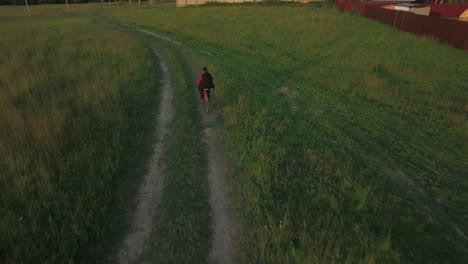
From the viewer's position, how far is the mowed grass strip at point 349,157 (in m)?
4.39

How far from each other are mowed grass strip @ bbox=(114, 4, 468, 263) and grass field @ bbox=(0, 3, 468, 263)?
3 centimetres

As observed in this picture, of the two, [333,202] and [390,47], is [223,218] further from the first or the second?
[390,47]

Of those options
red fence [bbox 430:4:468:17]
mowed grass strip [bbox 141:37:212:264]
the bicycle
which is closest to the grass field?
mowed grass strip [bbox 141:37:212:264]

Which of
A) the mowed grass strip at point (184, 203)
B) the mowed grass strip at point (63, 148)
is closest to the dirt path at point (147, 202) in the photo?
the mowed grass strip at point (184, 203)

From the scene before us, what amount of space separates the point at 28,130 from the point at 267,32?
79.6ft

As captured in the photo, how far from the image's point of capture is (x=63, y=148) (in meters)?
6.90

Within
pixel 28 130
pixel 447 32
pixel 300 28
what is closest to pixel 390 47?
pixel 447 32

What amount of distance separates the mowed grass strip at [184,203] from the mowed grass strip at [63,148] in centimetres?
116

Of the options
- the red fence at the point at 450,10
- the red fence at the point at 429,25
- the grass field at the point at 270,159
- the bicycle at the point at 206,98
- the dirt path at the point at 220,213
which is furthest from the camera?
the red fence at the point at 450,10

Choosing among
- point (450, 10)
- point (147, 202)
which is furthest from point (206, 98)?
point (450, 10)

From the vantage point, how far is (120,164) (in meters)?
6.44

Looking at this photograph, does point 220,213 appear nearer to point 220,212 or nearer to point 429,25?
point 220,212

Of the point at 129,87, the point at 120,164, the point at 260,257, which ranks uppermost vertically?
the point at 129,87

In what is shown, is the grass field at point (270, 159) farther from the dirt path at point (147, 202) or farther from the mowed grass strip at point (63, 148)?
the dirt path at point (147, 202)
